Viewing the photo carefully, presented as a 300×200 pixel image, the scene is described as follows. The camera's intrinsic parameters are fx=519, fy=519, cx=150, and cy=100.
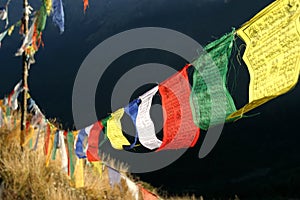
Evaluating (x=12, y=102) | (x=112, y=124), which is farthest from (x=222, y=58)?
(x=12, y=102)

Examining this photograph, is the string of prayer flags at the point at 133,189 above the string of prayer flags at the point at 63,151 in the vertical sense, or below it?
below

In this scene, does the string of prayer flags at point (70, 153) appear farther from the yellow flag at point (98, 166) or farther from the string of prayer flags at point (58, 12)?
the string of prayer flags at point (58, 12)

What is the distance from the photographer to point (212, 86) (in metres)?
5.09

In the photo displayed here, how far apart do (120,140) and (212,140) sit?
2.00m

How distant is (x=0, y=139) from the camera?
21.6 ft

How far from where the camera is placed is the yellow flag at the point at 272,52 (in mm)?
4465

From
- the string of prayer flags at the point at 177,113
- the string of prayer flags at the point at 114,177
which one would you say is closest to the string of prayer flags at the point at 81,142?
the string of prayer flags at the point at 177,113

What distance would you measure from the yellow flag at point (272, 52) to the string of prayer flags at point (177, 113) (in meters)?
0.62

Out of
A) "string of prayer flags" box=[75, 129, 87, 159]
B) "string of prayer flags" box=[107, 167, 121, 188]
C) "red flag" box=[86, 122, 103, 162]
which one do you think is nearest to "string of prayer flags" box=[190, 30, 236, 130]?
"red flag" box=[86, 122, 103, 162]

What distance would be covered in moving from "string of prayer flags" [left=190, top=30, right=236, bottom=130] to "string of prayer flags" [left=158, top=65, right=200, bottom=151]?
92mm

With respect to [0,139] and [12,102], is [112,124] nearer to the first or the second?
[12,102]

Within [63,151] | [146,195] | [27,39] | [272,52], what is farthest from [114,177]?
[272,52]

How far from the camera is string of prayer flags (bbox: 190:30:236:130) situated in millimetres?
4953

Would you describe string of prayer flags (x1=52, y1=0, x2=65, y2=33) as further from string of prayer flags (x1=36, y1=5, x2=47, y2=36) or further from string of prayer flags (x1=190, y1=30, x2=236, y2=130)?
string of prayer flags (x1=190, y1=30, x2=236, y2=130)
